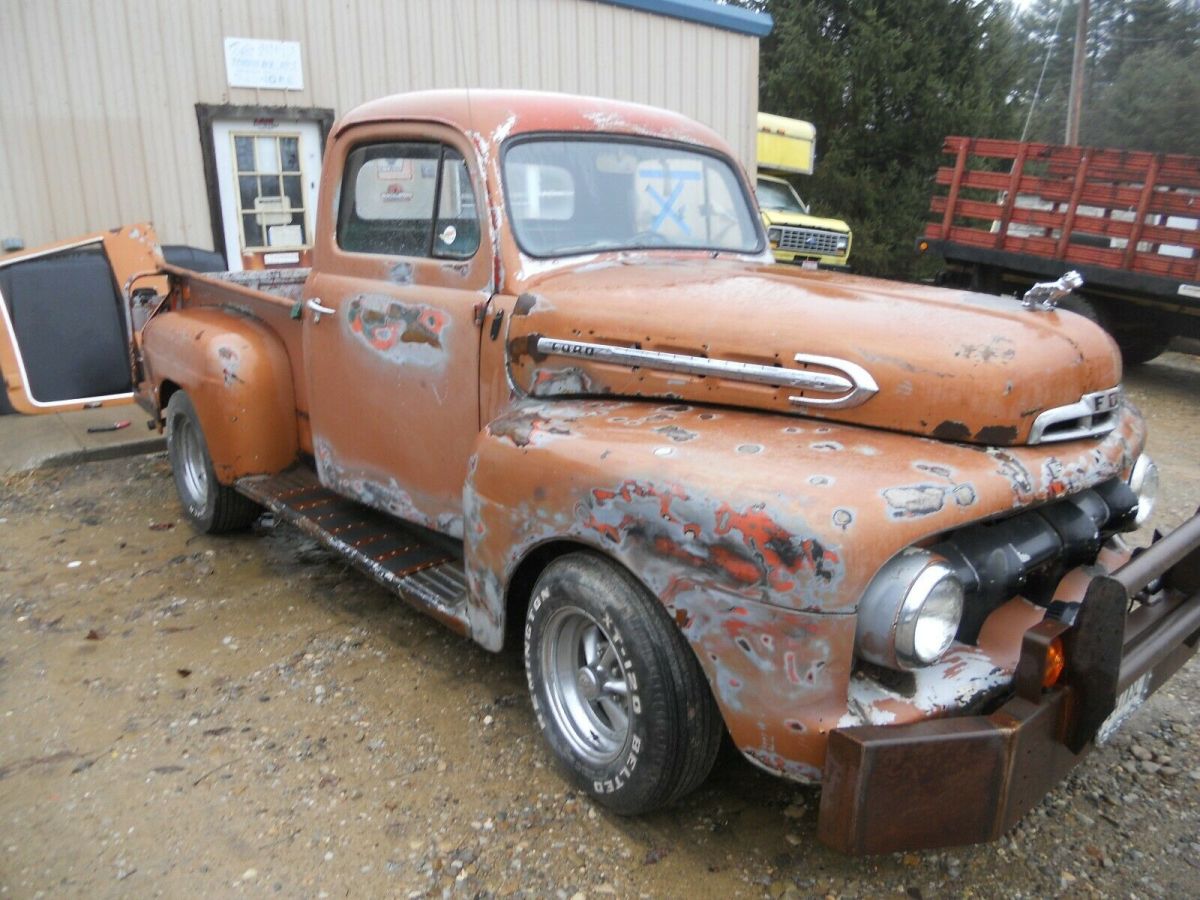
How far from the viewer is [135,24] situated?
297 inches

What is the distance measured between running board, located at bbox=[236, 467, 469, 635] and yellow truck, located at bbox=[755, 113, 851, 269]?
26.2 ft

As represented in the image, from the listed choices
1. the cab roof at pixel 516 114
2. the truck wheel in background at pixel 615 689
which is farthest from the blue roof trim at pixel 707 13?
the truck wheel in background at pixel 615 689

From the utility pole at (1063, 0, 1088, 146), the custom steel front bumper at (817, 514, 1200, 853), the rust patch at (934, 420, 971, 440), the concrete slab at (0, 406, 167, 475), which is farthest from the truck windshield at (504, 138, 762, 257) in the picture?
the utility pole at (1063, 0, 1088, 146)

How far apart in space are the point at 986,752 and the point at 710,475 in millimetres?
821

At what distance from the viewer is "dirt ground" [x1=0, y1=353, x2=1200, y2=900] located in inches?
97.4

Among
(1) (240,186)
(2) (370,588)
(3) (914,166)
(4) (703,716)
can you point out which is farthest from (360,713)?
(3) (914,166)

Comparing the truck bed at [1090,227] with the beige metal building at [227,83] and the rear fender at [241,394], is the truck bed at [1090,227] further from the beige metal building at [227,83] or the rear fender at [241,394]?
the rear fender at [241,394]

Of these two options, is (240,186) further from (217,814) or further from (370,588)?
(217,814)

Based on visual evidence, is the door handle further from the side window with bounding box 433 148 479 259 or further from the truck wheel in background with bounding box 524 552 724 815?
the truck wheel in background with bounding box 524 552 724 815

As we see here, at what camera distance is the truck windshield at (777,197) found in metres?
13.2

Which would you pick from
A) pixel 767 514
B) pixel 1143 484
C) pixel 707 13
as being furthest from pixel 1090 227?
pixel 767 514

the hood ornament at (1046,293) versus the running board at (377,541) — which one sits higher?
the hood ornament at (1046,293)

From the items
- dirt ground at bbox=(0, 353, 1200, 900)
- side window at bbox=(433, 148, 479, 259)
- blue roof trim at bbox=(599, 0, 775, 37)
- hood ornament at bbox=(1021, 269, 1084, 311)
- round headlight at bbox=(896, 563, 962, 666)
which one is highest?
blue roof trim at bbox=(599, 0, 775, 37)

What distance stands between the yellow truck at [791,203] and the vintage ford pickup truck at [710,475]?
8.05 metres
